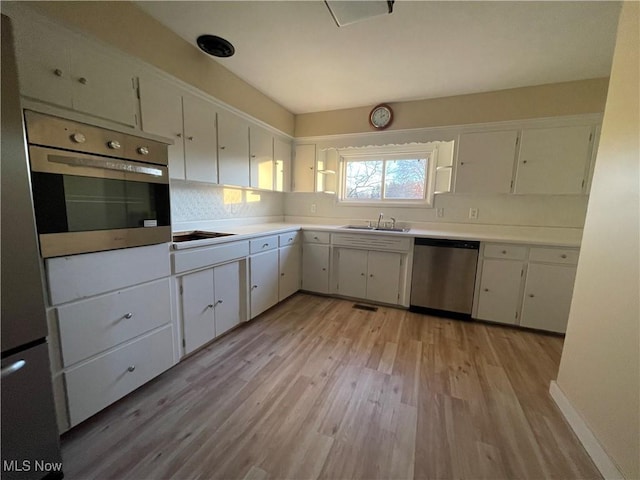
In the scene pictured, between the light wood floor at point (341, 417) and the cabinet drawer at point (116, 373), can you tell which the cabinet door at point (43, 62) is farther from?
the light wood floor at point (341, 417)

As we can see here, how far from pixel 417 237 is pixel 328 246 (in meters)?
1.04

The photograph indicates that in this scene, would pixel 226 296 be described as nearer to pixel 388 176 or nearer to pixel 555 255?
pixel 388 176

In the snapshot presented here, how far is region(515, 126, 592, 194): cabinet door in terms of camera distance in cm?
245

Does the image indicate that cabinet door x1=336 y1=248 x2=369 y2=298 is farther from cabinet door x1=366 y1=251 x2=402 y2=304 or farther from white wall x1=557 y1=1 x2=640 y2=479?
white wall x1=557 y1=1 x2=640 y2=479

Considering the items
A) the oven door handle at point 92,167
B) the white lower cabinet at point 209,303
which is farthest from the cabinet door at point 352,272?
the oven door handle at point 92,167

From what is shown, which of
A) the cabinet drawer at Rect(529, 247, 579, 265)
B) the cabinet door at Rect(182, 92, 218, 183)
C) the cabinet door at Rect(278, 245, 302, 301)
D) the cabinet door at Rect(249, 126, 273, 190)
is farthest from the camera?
the cabinet door at Rect(278, 245, 302, 301)

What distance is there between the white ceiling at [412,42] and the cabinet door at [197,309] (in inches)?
72.1

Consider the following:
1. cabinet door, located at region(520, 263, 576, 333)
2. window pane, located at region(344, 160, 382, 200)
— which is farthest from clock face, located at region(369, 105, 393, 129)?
cabinet door, located at region(520, 263, 576, 333)

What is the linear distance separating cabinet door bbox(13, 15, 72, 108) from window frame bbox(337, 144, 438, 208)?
→ 9.12 ft

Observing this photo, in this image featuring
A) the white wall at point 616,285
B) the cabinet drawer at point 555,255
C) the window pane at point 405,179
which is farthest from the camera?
the window pane at point 405,179

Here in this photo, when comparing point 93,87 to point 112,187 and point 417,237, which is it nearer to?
point 112,187

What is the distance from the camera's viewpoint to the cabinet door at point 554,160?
8.05ft

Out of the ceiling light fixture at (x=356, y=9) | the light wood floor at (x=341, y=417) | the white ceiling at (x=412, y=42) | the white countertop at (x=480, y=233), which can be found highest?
the white ceiling at (x=412, y=42)

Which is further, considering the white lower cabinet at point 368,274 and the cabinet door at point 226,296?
the white lower cabinet at point 368,274
